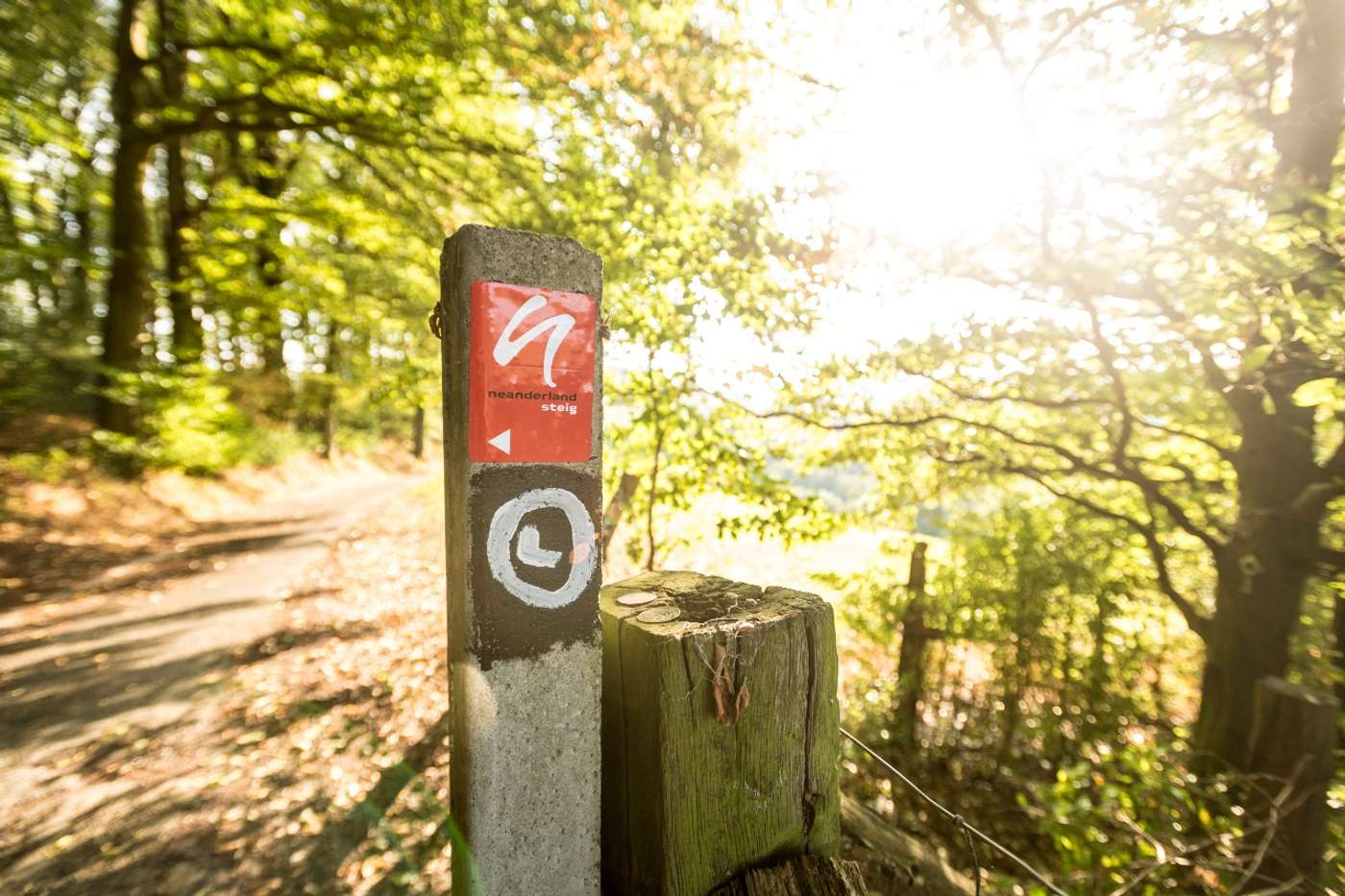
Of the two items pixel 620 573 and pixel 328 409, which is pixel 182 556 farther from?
pixel 328 409

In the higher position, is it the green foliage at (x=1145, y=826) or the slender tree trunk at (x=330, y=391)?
the slender tree trunk at (x=330, y=391)

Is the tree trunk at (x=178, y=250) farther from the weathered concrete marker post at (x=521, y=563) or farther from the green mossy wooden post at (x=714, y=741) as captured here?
the green mossy wooden post at (x=714, y=741)

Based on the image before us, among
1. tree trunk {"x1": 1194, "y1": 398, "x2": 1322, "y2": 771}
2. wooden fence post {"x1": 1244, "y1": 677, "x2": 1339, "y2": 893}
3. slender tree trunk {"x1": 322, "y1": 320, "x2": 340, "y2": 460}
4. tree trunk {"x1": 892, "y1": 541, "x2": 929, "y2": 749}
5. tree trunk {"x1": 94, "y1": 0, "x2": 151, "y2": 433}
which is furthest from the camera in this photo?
slender tree trunk {"x1": 322, "y1": 320, "x2": 340, "y2": 460}

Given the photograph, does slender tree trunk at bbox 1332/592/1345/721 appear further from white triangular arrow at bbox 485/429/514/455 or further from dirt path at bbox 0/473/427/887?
dirt path at bbox 0/473/427/887

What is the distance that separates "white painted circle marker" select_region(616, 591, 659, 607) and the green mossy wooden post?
2.0 inches

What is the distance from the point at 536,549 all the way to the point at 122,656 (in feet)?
21.5

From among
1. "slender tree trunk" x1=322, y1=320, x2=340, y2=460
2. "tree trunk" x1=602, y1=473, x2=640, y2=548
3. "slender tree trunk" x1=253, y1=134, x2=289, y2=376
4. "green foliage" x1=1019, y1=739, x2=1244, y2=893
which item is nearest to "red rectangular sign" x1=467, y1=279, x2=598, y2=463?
"tree trunk" x1=602, y1=473, x2=640, y2=548

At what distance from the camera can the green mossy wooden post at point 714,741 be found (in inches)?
56.4

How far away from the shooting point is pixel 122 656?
214 inches

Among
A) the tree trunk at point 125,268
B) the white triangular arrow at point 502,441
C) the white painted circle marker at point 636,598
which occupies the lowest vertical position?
the white painted circle marker at point 636,598

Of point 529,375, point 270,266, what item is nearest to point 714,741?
point 529,375

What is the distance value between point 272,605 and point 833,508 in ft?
22.8

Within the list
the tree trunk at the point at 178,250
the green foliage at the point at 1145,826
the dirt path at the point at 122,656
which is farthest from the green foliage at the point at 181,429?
the green foliage at the point at 1145,826

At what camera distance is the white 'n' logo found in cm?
150
